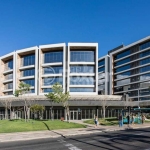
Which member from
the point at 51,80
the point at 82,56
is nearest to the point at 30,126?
the point at 51,80

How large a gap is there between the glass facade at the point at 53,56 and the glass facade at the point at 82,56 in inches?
134

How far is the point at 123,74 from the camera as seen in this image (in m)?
103

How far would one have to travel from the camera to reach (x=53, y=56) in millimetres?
74125

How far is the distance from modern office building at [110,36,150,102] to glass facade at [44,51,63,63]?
30.6 meters

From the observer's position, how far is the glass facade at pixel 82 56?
7194 centimetres

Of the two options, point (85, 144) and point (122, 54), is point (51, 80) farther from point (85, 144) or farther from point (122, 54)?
point (85, 144)

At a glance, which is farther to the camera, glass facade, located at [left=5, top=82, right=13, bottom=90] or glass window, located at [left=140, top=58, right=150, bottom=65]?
glass window, located at [left=140, top=58, right=150, bottom=65]

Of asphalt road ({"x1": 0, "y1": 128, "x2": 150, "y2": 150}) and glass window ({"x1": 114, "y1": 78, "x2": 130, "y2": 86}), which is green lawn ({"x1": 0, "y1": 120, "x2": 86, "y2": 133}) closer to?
asphalt road ({"x1": 0, "y1": 128, "x2": 150, "y2": 150})

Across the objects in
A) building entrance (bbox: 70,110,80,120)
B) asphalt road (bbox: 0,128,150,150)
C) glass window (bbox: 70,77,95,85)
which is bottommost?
building entrance (bbox: 70,110,80,120)

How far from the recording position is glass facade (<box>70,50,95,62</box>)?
71.9 m

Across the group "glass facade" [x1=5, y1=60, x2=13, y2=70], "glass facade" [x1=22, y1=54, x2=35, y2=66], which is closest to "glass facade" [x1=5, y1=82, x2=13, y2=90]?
"glass facade" [x1=5, y1=60, x2=13, y2=70]

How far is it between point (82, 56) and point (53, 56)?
8.97 metres

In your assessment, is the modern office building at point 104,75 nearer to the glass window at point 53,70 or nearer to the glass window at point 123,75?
the glass window at point 123,75

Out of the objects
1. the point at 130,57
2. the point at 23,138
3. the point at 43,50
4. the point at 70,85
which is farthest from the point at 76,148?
the point at 130,57
